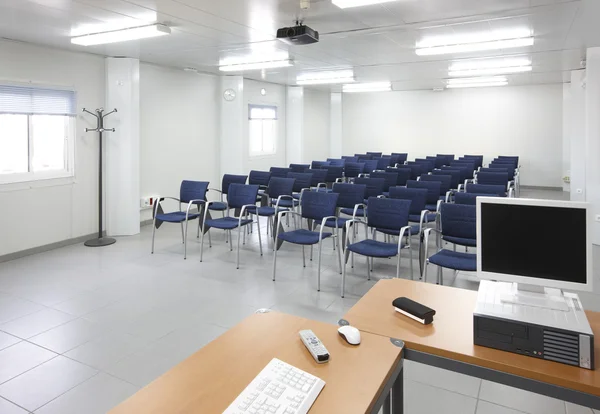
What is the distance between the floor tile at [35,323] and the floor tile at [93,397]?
1090 mm

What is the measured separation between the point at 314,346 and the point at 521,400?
1748 millimetres

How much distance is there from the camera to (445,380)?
286 cm

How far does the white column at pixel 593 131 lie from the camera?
646 centimetres

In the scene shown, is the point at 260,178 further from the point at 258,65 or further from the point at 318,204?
the point at 318,204

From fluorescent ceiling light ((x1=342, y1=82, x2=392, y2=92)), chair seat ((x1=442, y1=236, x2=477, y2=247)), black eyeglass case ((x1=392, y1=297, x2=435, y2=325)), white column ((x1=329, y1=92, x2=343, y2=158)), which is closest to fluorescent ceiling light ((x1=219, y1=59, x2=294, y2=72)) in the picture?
fluorescent ceiling light ((x1=342, y1=82, x2=392, y2=92))

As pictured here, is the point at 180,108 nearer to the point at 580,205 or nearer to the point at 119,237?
the point at 119,237

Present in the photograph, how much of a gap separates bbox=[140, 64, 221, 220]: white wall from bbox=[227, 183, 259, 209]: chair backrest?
98.3 inches

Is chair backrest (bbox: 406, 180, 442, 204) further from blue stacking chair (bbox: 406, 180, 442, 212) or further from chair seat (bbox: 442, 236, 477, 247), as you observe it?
chair seat (bbox: 442, 236, 477, 247)

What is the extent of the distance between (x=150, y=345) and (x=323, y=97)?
11.5 m

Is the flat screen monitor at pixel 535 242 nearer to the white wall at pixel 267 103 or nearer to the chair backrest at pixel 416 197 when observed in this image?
the chair backrest at pixel 416 197

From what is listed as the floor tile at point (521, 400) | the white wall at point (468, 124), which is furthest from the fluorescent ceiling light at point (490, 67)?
the floor tile at point (521, 400)

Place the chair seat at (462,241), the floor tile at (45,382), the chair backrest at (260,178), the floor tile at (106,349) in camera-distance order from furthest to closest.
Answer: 1. the chair backrest at (260,178)
2. the chair seat at (462,241)
3. the floor tile at (106,349)
4. the floor tile at (45,382)

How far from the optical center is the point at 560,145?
1181 centimetres

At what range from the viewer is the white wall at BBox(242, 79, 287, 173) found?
418 inches
